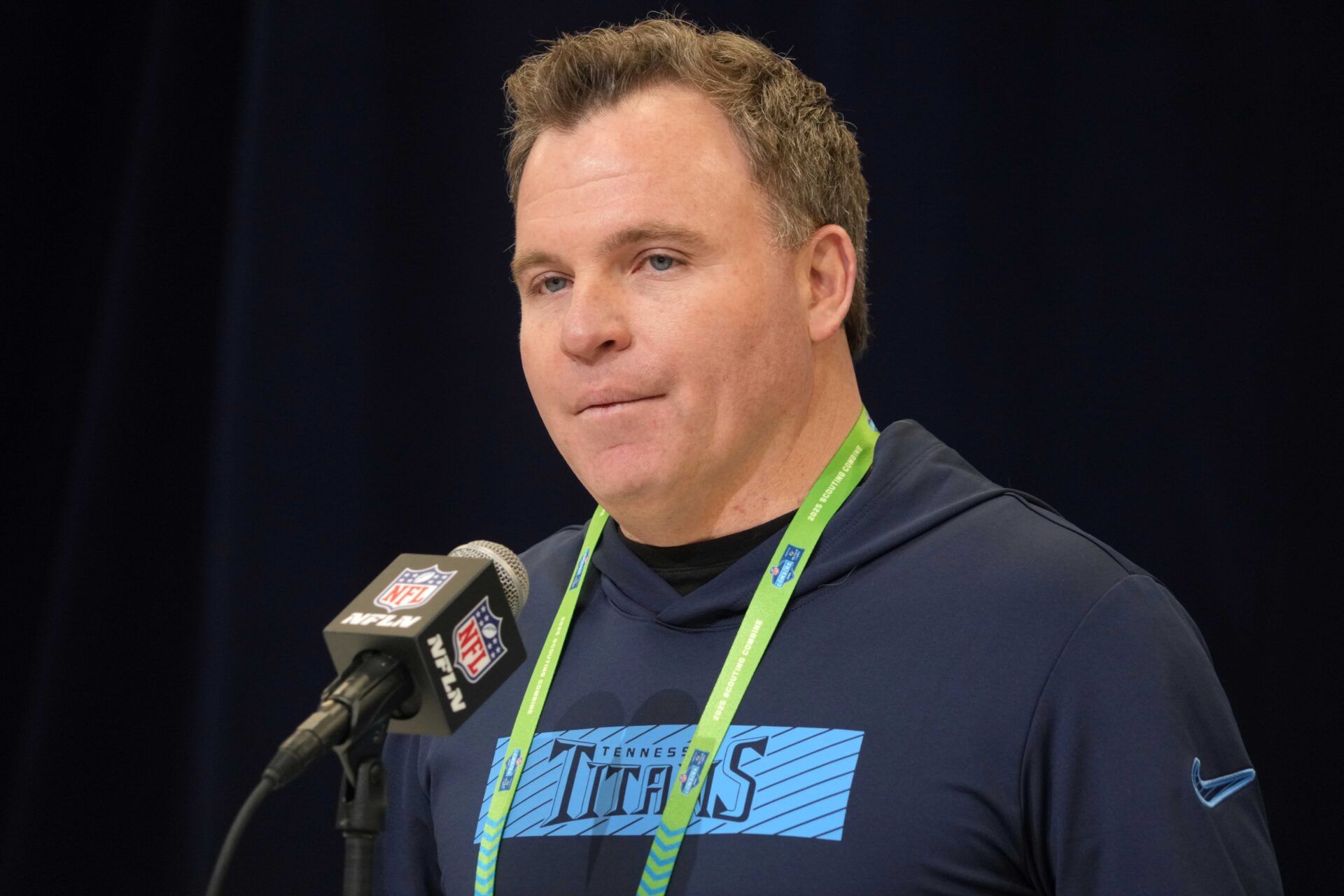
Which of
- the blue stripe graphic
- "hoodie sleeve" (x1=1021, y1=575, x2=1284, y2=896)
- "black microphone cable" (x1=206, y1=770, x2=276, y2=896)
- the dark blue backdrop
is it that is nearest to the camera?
"black microphone cable" (x1=206, y1=770, x2=276, y2=896)

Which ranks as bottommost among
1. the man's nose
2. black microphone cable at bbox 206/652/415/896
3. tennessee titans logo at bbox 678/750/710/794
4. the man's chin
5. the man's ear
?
tennessee titans logo at bbox 678/750/710/794

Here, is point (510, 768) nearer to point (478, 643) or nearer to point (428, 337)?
point (478, 643)

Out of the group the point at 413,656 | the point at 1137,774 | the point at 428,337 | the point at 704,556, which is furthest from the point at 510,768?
the point at 428,337

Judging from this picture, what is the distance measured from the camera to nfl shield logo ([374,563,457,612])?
1075mm

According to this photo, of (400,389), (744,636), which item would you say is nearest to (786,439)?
(744,636)

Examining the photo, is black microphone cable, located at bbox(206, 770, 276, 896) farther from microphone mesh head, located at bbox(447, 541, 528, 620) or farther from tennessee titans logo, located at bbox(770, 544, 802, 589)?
tennessee titans logo, located at bbox(770, 544, 802, 589)

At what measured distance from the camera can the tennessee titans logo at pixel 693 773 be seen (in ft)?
4.52

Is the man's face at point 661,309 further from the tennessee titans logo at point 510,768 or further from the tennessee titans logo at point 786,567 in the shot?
the tennessee titans logo at point 510,768

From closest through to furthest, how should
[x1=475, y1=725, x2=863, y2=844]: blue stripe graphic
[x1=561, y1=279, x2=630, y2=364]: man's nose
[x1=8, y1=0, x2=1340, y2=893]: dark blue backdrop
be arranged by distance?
[x1=475, y1=725, x2=863, y2=844]: blue stripe graphic < [x1=561, y1=279, x2=630, y2=364]: man's nose < [x1=8, y1=0, x2=1340, y2=893]: dark blue backdrop

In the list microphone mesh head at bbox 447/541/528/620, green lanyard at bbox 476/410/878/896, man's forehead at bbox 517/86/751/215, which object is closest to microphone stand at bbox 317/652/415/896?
microphone mesh head at bbox 447/541/528/620

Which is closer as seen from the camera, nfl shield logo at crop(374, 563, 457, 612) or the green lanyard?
nfl shield logo at crop(374, 563, 457, 612)

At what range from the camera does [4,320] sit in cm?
237

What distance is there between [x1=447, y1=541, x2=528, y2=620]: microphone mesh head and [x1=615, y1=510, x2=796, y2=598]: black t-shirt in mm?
314

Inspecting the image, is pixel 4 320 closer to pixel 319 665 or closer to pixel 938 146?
pixel 319 665
